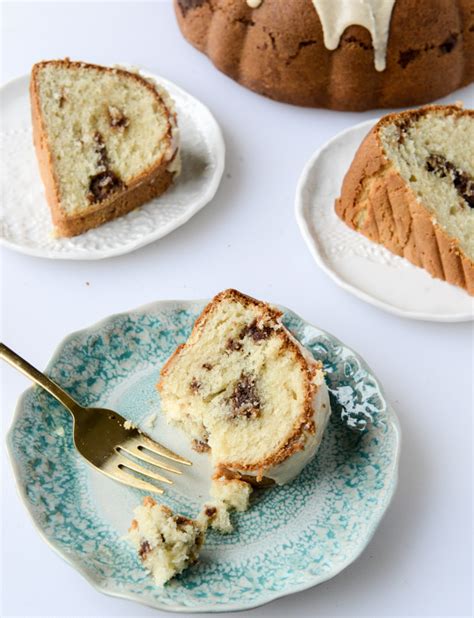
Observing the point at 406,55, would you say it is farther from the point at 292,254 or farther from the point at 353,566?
the point at 353,566

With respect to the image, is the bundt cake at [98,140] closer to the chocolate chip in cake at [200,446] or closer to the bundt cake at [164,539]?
the chocolate chip in cake at [200,446]

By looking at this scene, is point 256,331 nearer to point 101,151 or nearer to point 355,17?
point 101,151

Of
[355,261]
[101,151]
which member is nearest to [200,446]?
[355,261]

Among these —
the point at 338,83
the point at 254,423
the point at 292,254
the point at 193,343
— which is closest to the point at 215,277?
the point at 292,254

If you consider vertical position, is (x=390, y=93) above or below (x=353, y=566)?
above

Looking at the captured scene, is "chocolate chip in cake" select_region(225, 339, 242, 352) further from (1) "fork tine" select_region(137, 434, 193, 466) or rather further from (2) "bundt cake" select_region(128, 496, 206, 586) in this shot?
(2) "bundt cake" select_region(128, 496, 206, 586)

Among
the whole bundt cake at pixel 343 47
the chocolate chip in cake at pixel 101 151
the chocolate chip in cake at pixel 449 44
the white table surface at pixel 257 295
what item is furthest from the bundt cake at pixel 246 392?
the chocolate chip in cake at pixel 449 44

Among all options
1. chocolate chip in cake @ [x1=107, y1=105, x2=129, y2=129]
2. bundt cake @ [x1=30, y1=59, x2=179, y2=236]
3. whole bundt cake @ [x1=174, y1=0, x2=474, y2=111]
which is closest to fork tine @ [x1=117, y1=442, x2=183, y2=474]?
bundt cake @ [x1=30, y1=59, x2=179, y2=236]
